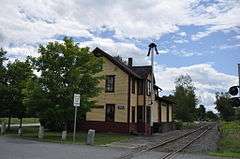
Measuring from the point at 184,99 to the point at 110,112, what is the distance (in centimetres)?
5512

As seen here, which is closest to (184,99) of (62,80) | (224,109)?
(224,109)

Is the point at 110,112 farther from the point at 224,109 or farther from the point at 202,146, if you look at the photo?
the point at 224,109

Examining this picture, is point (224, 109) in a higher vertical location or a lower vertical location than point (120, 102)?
higher

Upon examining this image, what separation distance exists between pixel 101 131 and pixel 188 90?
6600cm

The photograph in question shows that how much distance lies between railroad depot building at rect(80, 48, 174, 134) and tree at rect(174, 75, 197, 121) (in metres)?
49.7

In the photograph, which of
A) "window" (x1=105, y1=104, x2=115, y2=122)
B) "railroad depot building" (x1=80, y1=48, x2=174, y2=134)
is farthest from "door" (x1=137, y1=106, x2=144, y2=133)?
"window" (x1=105, y1=104, x2=115, y2=122)

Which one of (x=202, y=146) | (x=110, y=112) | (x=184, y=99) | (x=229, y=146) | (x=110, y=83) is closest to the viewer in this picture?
→ (x=229, y=146)

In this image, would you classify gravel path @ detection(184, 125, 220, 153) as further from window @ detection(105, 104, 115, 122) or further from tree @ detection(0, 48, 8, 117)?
tree @ detection(0, 48, 8, 117)

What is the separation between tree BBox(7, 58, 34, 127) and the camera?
3491 cm

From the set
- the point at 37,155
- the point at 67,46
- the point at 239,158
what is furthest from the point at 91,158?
the point at 67,46

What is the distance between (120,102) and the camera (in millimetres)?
38719

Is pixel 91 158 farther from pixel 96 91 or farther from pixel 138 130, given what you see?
pixel 138 130

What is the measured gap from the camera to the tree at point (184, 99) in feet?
297

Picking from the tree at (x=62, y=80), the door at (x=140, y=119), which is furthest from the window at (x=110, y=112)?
the tree at (x=62, y=80)
